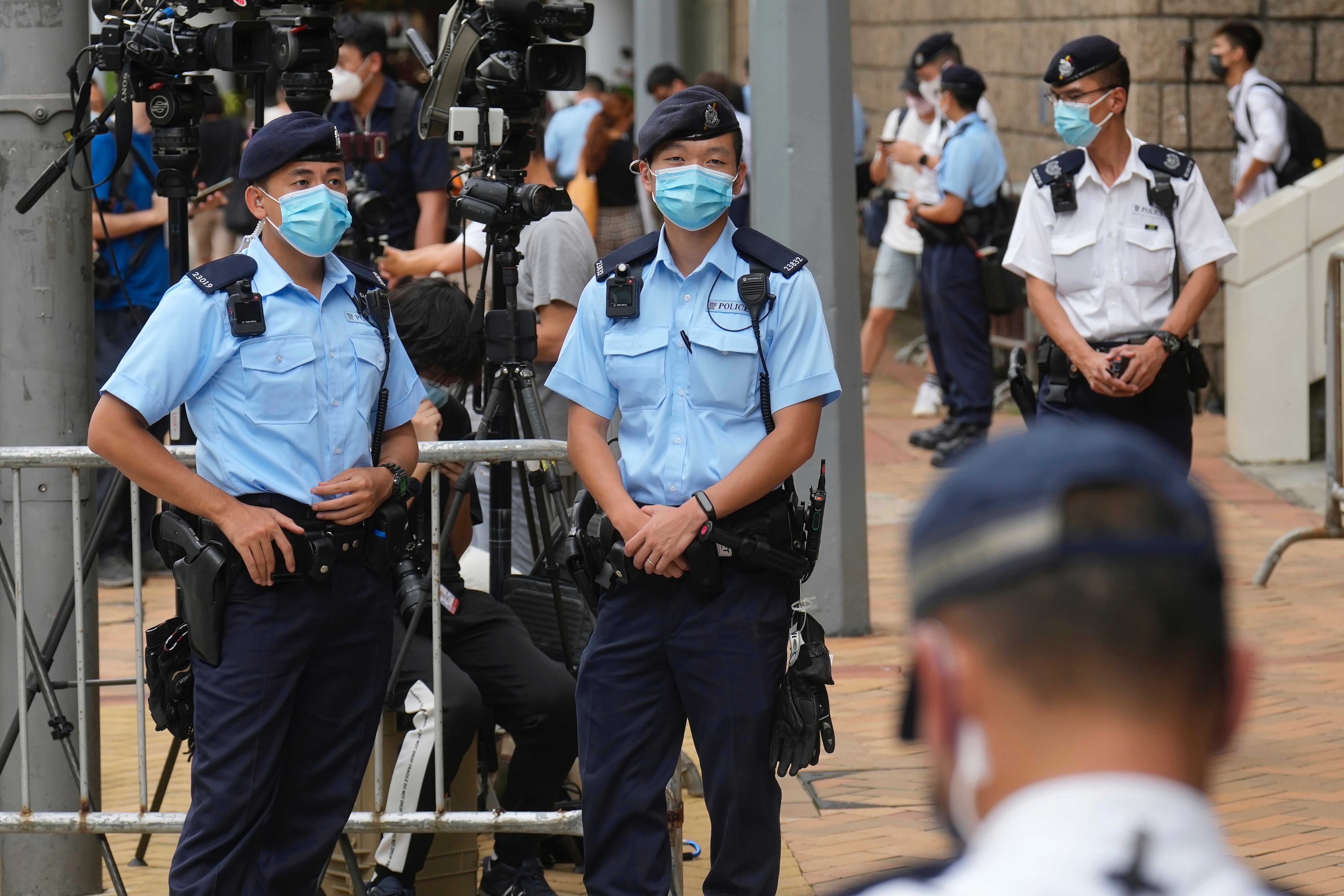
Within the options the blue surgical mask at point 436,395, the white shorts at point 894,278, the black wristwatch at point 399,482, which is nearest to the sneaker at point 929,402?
the white shorts at point 894,278

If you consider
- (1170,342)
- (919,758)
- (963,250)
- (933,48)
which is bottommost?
(919,758)

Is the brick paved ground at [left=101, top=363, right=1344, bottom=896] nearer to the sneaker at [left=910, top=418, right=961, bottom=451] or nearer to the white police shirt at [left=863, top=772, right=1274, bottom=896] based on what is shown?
the sneaker at [left=910, top=418, right=961, bottom=451]

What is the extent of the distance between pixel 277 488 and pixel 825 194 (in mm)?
3667

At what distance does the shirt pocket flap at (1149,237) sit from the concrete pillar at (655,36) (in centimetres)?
1029

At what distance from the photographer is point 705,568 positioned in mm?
3615

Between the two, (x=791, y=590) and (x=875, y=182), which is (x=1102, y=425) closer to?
(x=791, y=590)

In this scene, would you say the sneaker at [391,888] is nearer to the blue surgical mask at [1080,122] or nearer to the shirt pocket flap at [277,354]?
the shirt pocket flap at [277,354]

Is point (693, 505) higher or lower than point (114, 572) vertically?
higher

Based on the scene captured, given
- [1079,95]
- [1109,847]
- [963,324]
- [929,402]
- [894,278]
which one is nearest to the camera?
[1109,847]

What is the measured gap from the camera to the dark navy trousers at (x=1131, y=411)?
544 centimetres

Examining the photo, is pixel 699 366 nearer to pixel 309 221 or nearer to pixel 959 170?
pixel 309 221

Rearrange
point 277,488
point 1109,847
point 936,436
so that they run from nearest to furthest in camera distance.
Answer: point 1109,847 → point 277,488 → point 936,436

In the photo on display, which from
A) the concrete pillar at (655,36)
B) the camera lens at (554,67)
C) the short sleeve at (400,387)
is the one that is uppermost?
the concrete pillar at (655,36)

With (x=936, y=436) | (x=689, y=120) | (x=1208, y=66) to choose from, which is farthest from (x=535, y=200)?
(x=1208, y=66)
